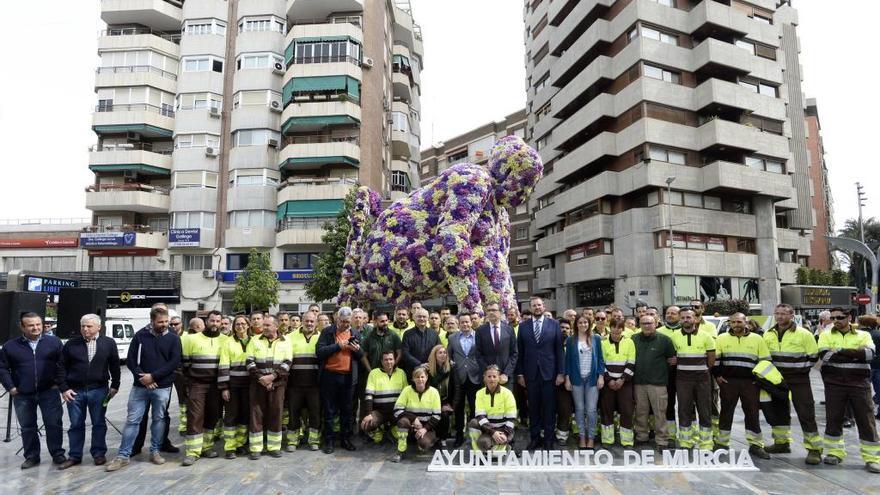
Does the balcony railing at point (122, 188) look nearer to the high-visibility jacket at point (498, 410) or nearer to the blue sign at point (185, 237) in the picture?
the blue sign at point (185, 237)

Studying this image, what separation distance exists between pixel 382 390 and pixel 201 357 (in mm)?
2410

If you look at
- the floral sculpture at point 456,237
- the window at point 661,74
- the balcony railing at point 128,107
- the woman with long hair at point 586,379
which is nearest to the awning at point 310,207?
the balcony railing at point 128,107

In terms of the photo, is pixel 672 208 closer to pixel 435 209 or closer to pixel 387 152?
pixel 387 152

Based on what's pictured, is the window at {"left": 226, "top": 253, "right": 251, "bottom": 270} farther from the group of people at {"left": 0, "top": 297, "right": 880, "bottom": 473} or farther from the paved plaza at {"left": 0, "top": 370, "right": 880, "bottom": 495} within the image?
the paved plaza at {"left": 0, "top": 370, "right": 880, "bottom": 495}

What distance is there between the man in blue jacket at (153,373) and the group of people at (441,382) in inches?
0.7

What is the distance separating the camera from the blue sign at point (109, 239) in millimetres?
36469

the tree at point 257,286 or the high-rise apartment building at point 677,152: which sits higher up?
the high-rise apartment building at point 677,152

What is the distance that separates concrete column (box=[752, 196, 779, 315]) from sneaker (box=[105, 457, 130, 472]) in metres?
34.4

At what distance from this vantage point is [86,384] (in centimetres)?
730

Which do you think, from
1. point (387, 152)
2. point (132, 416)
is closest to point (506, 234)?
point (132, 416)

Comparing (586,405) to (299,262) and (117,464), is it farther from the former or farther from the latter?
(299,262)

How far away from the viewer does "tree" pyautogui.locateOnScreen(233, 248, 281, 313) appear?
31.6m

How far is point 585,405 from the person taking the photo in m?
7.83

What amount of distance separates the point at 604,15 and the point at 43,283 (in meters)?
34.1
